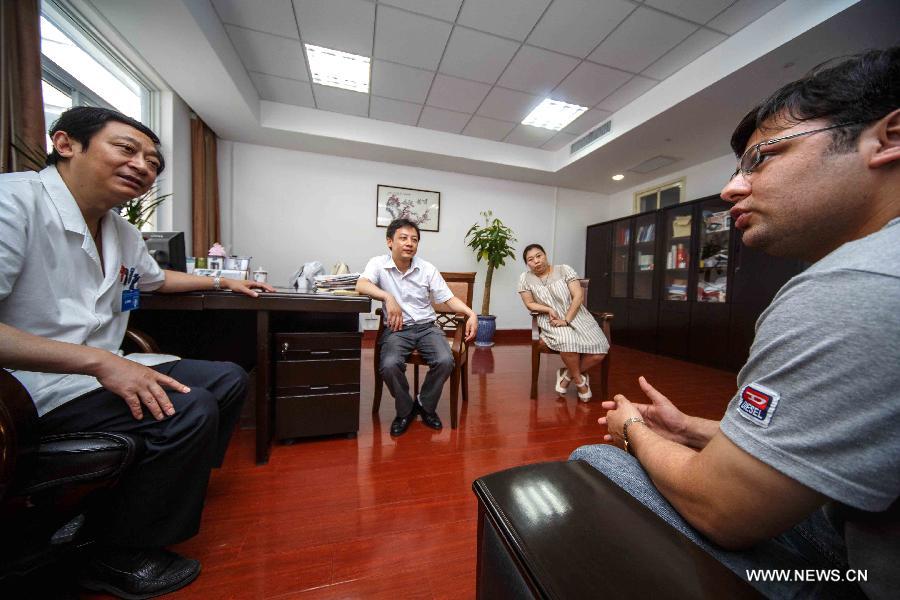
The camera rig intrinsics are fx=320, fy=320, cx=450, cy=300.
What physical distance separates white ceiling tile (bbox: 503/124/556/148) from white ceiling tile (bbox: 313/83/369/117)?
1806 millimetres

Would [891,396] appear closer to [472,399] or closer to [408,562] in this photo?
[408,562]

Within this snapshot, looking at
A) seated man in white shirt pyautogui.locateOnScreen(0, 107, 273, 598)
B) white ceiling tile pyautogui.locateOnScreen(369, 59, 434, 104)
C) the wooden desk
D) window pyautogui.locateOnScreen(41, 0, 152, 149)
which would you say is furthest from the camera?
white ceiling tile pyautogui.locateOnScreen(369, 59, 434, 104)

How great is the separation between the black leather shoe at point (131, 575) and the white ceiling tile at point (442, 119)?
12.9ft

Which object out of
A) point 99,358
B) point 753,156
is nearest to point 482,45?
point 753,156

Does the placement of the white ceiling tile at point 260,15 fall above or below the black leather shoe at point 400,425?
above

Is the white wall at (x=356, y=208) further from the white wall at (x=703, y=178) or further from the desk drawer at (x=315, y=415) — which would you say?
the desk drawer at (x=315, y=415)

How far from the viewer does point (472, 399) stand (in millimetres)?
2396

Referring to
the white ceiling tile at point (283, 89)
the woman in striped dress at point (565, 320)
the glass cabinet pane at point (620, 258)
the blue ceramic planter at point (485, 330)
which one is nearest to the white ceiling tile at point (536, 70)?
the woman in striped dress at point (565, 320)

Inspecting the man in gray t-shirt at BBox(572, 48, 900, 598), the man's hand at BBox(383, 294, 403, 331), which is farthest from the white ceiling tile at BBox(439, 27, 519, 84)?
the man in gray t-shirt at BBox(572, 48, 900, 598)

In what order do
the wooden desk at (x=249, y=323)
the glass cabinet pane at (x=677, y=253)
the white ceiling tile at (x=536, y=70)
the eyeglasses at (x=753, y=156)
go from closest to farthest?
the eyeglasses at (x=753, y=156)
the wooden desk at (x=249, y=323)
the white ceiling tile at (x=536, y=70)
the glass cabinet pane at (x=677, y=253)

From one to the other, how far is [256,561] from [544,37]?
3.48 metres

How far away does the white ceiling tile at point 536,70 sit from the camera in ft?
8.80

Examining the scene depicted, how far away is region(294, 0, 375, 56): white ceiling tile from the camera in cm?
228

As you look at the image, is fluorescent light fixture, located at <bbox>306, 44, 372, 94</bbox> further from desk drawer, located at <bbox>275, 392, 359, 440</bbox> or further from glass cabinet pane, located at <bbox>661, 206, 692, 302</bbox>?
glass cabinet pane, located at <bbox>661, 206, 692, 302</bbox>
